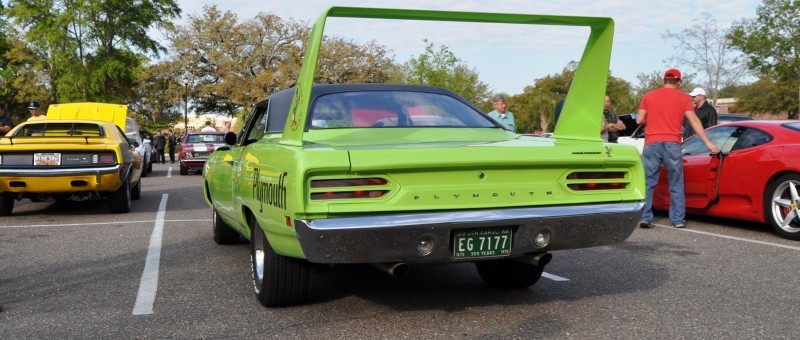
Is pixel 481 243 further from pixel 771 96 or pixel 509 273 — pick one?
pixel 771 96

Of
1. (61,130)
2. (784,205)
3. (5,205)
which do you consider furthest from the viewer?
(61,130)

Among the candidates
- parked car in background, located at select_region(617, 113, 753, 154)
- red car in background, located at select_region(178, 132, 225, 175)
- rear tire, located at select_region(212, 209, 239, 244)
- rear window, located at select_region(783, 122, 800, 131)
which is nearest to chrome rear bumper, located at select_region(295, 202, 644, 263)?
parked car in background, located at select_region(617, 113, 753, 154)

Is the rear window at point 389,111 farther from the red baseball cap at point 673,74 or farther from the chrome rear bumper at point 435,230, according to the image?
the red baseball cap at point 673,74

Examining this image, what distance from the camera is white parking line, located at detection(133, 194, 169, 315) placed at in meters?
4.67

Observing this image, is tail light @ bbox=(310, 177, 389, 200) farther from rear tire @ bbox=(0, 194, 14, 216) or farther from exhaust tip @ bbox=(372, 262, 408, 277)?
rear tire @ bbox=(0, 194, 14, 216)

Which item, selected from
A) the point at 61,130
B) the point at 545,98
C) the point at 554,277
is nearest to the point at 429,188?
the point at 554,277

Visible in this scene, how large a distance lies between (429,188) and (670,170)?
495 cm

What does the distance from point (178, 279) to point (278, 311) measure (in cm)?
139

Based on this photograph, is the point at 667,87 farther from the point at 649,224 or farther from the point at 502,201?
the point at 502,201

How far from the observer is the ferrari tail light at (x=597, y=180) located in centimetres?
411

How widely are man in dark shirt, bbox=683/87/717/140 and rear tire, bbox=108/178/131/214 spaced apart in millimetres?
7665

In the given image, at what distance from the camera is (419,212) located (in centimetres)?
377

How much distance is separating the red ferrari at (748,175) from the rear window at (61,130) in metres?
7.76

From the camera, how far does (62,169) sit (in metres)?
9.39
